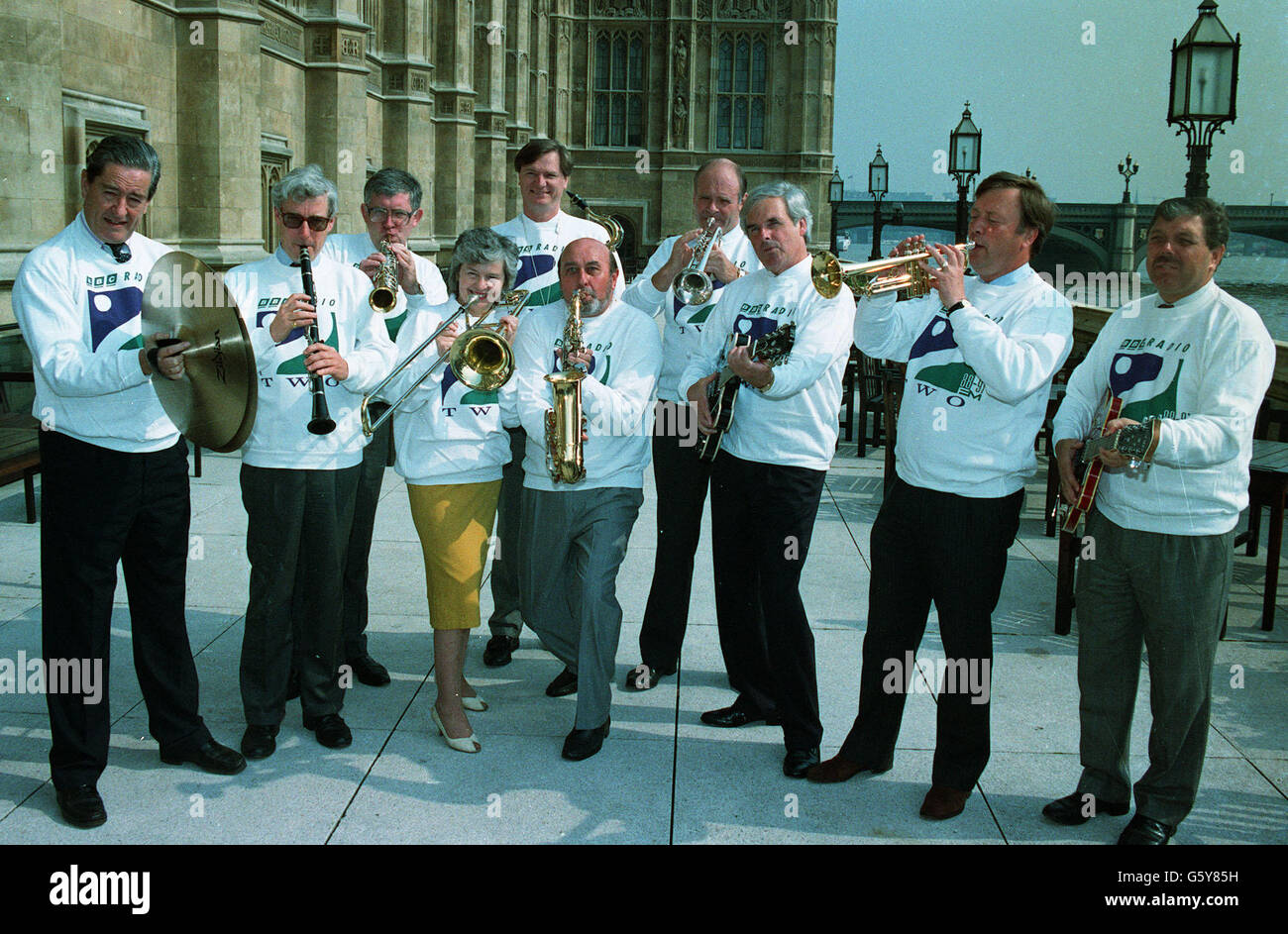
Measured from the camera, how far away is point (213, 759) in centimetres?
420

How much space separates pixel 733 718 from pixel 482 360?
69.9 inches

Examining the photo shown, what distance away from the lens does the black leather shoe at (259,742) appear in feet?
14.3

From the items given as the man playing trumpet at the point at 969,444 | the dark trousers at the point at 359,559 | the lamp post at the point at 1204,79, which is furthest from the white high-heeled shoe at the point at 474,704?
the lamp post at the point at 1204,79

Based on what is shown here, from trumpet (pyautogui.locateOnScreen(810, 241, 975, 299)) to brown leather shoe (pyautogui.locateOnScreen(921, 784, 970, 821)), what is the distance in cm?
169

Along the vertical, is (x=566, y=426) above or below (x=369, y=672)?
above

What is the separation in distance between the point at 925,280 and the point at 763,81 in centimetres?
4310

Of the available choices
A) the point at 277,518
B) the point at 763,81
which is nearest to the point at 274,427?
the point at 277,518

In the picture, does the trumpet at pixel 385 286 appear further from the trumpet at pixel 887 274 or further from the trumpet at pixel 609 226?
the trumpet at pixel 887 274

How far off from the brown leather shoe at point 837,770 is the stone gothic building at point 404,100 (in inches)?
296

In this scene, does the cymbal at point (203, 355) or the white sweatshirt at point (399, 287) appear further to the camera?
the white sweatshirt at point (399, 287)

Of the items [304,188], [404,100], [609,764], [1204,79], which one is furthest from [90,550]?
[404,100]

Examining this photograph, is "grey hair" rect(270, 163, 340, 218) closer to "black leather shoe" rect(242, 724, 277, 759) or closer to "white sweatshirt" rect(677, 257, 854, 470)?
"white sweatshirt" rect(677, 257, 854, 470)

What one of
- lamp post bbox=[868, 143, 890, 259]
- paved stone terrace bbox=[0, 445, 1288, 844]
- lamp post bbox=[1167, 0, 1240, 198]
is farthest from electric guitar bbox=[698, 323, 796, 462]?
lamp post bbox=[868, 143, 890, 259]

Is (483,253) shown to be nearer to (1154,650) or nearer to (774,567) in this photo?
(774,567)
